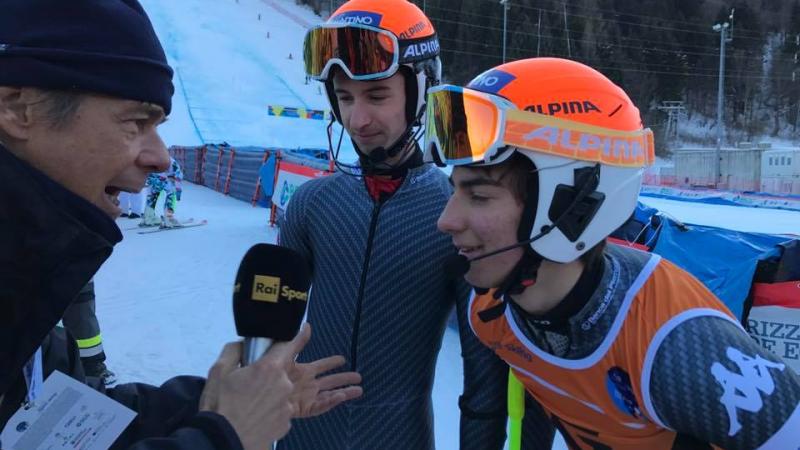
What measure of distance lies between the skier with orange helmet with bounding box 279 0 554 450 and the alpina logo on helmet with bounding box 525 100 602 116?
502 mm

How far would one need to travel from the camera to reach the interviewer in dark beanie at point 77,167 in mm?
991

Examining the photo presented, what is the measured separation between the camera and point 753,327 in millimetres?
3586

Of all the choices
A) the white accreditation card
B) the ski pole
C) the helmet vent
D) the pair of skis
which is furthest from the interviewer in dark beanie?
the pair of skis

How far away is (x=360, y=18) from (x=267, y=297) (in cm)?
110

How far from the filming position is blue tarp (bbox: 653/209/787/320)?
11.9 ft

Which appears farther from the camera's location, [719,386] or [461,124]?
[461,124]

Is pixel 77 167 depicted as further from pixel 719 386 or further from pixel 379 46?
pixel 719 386

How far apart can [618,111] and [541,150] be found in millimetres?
292

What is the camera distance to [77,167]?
1.05 m

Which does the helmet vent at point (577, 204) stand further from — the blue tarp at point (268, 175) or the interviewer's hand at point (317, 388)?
the blue tarp at point (268, 175)

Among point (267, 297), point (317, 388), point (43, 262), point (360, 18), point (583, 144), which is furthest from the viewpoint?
point (360, 18)

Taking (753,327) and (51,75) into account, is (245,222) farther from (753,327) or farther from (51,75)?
(51,75)

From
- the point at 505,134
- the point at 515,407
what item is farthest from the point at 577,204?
the point at 515,407

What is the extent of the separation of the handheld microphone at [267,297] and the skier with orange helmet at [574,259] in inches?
16.8
